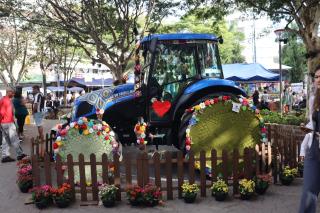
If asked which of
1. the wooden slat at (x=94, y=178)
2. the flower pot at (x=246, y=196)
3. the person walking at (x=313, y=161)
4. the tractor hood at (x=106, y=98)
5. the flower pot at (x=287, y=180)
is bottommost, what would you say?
the flower pot at (x=246, y=196)

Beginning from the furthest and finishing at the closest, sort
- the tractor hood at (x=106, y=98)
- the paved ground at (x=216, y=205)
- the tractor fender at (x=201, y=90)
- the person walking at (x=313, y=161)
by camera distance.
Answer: the tractor hood at (x=106, y=98)
the tractor fender at (x=201, y=90)
the paved ground at (x=216, y=205)
the person walking at (x=313, y=161)

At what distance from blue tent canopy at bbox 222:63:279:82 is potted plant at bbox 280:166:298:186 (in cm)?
1343

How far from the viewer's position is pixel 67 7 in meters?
18.0

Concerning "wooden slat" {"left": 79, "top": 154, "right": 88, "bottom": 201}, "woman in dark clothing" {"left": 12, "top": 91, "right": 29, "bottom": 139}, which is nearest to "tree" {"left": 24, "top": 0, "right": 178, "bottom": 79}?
"woman in dark clothing" {"left": 12, "top": 91, "right": 29, "bottom": 139}

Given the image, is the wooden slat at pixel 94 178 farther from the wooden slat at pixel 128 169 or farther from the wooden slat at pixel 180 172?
the wooden slat at pixel 180 172

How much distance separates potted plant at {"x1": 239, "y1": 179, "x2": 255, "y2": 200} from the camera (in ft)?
21.5

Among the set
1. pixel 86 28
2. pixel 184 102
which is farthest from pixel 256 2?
pixel 86 28

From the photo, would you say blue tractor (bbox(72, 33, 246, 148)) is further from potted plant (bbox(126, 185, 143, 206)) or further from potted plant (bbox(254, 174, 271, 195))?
potted plant (bbox(126, 185, 143, 206))

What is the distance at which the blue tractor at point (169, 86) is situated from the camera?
8.48m

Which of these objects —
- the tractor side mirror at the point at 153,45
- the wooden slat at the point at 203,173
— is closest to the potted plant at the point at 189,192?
the wooden slat at the point at 203,173

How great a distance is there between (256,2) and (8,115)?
290 inches

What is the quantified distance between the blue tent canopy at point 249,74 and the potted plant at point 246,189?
14339 mm

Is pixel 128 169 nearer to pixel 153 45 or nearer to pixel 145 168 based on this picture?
pixel 145 168

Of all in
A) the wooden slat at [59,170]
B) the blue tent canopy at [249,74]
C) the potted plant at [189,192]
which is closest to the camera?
the potted plant at [189,192]
